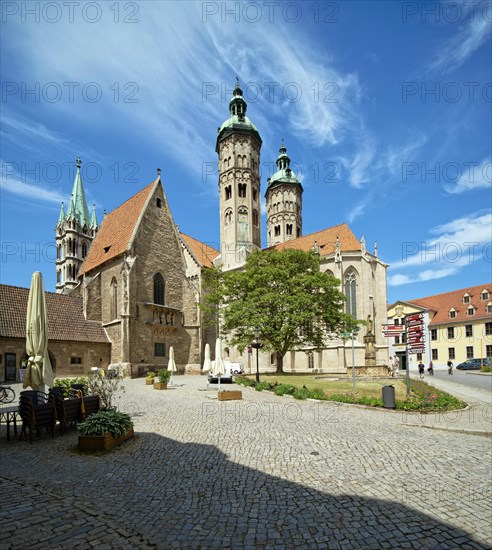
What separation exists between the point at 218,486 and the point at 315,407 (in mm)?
9071

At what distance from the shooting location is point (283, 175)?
74062 mm

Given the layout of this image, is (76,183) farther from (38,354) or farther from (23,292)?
(38,354)

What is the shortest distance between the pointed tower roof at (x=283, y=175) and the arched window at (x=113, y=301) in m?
45.0

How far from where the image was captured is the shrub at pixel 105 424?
841cm

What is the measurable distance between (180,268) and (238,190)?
716 inches

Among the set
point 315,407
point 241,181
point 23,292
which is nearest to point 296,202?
point 241,181

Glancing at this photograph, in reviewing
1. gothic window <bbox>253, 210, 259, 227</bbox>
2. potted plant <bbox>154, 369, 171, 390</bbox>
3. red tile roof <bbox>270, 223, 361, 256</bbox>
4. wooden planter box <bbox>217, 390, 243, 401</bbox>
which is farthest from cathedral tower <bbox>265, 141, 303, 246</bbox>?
wooden planter box <bbox>217, 390, 243, 401</bbox>

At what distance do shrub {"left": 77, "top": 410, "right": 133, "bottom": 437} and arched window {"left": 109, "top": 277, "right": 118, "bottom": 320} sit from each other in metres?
27.8

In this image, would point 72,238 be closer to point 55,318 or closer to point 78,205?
point 78,205

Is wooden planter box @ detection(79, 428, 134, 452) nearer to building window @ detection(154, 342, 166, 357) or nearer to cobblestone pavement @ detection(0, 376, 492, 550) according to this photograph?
cobblestone pavement @ detection(0, 376, 492, 550)

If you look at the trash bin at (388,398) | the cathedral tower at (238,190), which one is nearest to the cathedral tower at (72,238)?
the cathedral tower at (238,190)

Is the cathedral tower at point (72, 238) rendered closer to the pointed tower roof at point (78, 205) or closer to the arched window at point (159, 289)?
the pointed tower roof at point (78, 205)

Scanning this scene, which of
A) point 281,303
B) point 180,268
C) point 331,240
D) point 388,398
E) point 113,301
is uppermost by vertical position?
point 331,240

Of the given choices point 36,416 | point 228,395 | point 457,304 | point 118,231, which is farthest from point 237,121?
point 36,416
